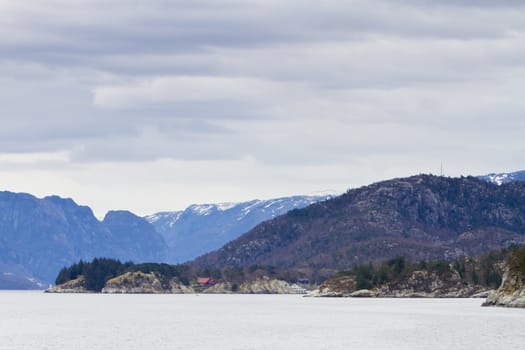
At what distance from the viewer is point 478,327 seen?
175 m

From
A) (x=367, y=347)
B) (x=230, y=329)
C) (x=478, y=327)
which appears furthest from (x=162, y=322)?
(x=367, y=347)

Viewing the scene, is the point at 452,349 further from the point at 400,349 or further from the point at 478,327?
the point at 478,327

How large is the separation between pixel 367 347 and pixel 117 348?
3089 cm

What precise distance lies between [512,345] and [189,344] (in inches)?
1598

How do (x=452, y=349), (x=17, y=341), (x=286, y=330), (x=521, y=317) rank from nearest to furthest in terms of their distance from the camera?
1. (x=452, y=349)
2. (x=17, y=341)
3. (x=286, y=330)
4. (x=521, y=317)

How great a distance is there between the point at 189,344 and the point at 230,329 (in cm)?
3538

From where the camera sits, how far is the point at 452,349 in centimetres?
13288

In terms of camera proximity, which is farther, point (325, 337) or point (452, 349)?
point (325, 337)

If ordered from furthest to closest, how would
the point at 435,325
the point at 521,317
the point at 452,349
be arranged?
the point at 521,317 < the point at 435,325 < the point at 452,349

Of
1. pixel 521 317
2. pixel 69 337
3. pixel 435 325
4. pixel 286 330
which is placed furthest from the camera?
pixel 521 317

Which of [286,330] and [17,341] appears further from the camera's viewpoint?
[286,330]

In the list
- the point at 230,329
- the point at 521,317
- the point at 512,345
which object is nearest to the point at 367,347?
the point at 512,345

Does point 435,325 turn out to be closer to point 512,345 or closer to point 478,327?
point 478,327

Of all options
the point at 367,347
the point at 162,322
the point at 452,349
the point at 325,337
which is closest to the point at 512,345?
the point at 452,349
